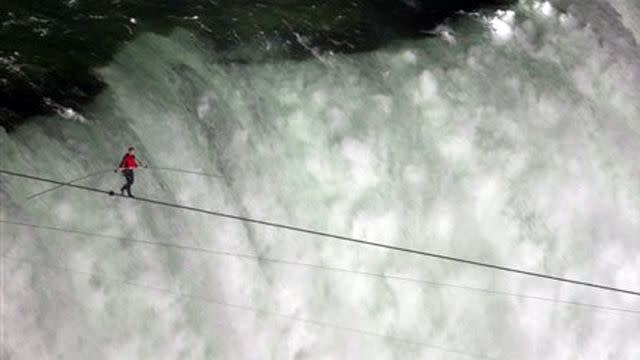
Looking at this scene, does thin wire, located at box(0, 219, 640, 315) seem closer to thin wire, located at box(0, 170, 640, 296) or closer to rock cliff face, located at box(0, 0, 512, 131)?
thin wire, located at box(0, 170, 640, 296)

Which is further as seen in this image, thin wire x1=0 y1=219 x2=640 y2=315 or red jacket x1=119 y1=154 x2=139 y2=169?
red jacket x1=119 y1=154 x2=139 y2=169

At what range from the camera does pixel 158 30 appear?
31.1ft

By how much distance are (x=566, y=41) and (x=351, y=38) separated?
2627mm

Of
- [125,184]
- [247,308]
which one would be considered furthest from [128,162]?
[247,308]

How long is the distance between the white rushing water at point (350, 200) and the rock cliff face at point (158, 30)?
25 centimetres

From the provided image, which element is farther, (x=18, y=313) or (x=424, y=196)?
(x=424, y=196)

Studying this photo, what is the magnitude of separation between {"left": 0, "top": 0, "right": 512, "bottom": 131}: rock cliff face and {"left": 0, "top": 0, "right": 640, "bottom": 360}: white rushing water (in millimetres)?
246

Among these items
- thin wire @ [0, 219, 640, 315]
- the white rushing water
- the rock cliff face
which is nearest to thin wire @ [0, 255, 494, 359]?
the white rushing water

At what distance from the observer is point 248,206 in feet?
27.5

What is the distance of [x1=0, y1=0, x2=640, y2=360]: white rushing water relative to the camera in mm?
7594

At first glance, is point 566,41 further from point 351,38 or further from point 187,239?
point 187,239

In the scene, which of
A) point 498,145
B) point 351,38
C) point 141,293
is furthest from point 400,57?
point 141,293

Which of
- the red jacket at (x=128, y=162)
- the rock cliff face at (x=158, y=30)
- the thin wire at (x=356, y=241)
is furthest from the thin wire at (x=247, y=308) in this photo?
the rock cliff face at (x=158, y=30)

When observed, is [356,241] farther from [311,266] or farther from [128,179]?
[128,179]
